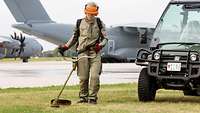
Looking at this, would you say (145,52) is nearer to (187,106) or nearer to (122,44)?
(187,106)

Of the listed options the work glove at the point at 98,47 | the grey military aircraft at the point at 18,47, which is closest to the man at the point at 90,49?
the work glove at the point at 98,47

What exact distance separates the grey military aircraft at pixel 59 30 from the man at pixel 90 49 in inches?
1131

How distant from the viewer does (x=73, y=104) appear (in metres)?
9.96

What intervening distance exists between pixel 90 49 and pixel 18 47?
51.7 m

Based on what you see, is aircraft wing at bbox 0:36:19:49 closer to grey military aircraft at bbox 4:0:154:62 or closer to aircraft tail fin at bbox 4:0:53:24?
aircraft tail fin at bbox 4:0:53:24

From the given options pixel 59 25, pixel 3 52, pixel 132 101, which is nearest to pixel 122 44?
pixel 59 25

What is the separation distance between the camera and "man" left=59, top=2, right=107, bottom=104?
33.6ft

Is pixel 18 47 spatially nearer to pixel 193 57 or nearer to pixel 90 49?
pixel 90 49

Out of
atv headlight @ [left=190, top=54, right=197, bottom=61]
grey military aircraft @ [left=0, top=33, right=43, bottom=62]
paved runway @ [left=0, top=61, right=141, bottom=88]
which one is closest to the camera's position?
atv headlight @ [left=190, top=54, right=197, bottom=61]

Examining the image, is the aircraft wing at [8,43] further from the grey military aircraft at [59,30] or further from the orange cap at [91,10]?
the orange cap at [91,10]

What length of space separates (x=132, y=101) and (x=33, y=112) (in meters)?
2.85

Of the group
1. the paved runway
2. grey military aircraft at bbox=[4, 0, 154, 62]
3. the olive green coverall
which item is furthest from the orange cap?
grey military aircraft at bbox=[4, 0, 154, 62]

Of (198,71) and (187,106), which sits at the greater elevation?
(198,71)

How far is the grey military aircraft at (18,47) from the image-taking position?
2371 inches
